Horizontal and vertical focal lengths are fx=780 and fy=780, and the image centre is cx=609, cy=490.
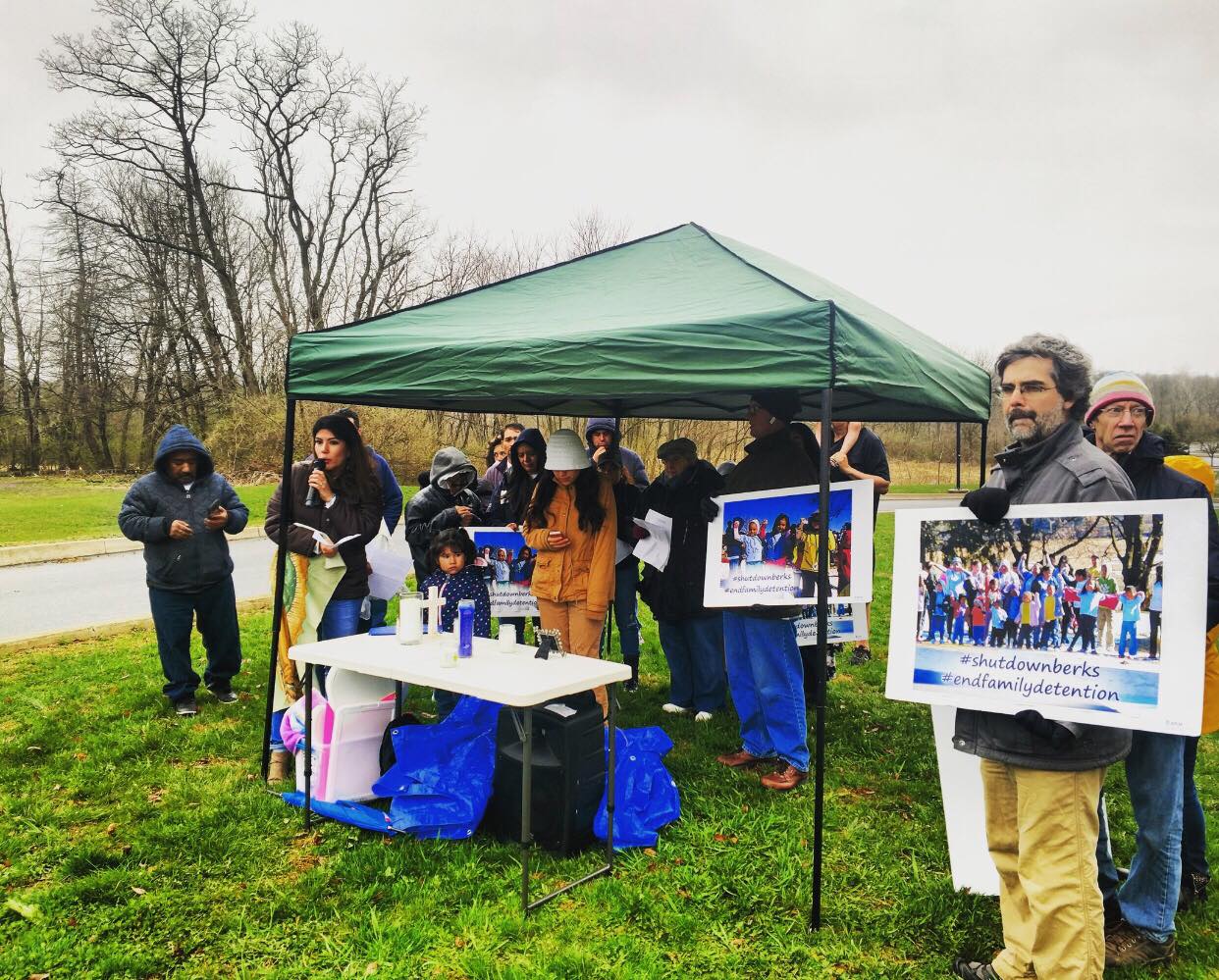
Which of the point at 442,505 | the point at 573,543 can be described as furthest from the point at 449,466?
the point at 573,543

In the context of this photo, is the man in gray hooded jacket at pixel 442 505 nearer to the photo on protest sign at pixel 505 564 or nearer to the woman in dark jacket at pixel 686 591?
the photo on protest sign at pixel 505 564

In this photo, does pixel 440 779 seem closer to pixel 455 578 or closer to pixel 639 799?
pixel 639 799

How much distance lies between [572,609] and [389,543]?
1.26 metres

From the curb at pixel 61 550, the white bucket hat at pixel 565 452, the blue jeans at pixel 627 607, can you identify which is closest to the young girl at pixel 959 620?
the white bucket hat at pixel 565 452

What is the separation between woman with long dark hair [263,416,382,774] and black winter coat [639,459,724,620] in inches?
68.7

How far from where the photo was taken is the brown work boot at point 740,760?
14.2ft

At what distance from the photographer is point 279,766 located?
4168mm

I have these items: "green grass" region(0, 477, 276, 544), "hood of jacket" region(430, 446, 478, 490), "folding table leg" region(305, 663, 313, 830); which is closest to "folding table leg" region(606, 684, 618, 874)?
"folding table leg" region(305, 663, 313, 830)

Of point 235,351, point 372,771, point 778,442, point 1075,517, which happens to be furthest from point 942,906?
point 235,351

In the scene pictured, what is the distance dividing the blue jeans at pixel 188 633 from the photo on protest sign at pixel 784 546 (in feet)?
11.4

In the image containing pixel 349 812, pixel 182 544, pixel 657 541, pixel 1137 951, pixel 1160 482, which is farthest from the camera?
pixel 182 544

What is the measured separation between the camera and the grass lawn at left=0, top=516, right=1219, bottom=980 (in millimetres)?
2693

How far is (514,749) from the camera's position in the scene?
3492mm

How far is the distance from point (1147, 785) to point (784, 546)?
1672 mm
